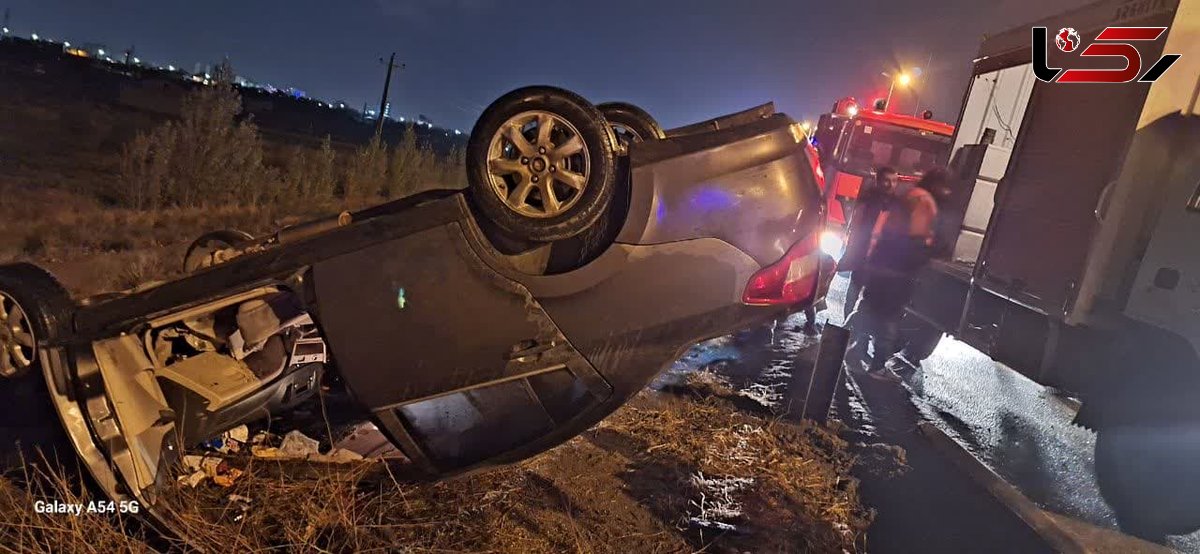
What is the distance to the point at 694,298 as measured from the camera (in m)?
2.61

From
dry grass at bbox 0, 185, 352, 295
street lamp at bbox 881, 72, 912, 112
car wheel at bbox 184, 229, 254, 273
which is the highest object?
street lamp at bbox 881, 72, 912, 112

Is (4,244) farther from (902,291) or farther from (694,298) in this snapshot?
(902,291)

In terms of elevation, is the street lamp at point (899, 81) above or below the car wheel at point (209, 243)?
above

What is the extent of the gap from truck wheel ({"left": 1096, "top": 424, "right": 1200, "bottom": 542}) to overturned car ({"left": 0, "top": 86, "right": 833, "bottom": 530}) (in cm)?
338

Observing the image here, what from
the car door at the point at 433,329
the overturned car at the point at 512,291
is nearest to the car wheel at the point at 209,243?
the overturned car at the point at 512,291

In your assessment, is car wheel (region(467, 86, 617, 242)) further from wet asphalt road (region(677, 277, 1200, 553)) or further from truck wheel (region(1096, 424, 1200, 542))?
truck wheel (region(1096, 424, 1200, 542))

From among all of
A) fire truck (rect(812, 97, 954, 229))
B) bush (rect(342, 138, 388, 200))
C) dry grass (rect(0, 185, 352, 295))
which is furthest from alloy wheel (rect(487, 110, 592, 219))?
bush (rect(342, 138, 388, 200))

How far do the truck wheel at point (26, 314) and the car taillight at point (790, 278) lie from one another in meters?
2.86

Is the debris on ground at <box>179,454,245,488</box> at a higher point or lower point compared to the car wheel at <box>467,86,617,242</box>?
lower

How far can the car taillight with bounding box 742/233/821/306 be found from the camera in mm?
2666

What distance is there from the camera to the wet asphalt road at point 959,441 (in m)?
4.01

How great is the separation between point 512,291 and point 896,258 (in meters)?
5.59

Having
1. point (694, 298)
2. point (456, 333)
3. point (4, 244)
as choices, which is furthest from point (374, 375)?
point (4, 244)

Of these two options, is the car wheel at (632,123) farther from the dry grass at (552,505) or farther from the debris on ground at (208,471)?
the debris on ground at (208,471)
